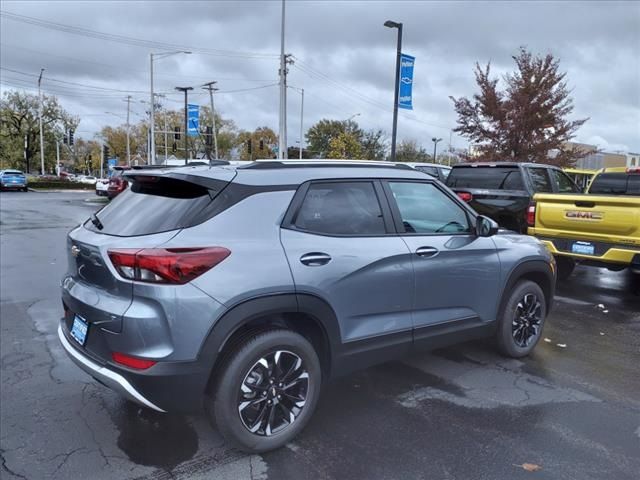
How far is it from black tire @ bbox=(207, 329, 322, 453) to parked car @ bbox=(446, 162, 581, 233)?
656 centimetres

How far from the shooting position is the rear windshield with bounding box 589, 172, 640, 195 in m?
8.89

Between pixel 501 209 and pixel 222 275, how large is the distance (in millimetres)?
7279

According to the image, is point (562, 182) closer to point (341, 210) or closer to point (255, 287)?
point (341, 210)

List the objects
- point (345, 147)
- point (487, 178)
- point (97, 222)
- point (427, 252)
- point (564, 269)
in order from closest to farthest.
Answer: point (97, 222) → point (427, 252) → point (564, 269) → point (487, 178) → point (345, 147)

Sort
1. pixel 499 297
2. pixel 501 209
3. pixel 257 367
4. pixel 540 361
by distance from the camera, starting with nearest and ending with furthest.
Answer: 1. pixel 257 367
2. pixel 499 297
3. pixel 540 361
4. pixel 501 209

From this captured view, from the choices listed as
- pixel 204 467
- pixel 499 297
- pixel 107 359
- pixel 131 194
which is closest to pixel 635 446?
pixel 499 297

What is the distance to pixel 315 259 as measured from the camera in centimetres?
315

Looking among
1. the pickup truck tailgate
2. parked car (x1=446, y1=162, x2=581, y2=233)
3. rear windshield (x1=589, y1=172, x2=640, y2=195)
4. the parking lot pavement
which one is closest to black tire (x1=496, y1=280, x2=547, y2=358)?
the parking lot pavement

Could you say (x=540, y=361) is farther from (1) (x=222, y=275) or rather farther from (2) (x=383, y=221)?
(1) (x=222, y=275)

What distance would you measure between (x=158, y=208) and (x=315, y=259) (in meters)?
0.99

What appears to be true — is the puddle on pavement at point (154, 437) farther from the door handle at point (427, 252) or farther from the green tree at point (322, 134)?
the green tree at point (322, 134)

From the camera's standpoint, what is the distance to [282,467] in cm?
300

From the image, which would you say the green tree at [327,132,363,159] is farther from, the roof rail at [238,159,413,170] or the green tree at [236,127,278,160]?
the roof rail at [238,159,413,170]

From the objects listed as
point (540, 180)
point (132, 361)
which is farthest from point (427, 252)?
point (540, 180)
